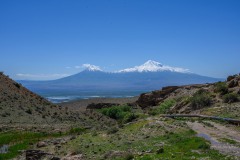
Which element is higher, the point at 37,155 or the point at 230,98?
the point at 230,98

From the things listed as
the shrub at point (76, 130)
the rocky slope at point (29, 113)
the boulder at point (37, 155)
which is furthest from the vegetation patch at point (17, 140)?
the rocky slope at point (29, 113)

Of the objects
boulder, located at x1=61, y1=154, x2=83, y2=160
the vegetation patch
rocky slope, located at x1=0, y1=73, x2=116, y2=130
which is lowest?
the vegetation patch

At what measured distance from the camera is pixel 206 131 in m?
31.2

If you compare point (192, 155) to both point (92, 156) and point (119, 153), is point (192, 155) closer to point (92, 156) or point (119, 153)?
point (119, 153)

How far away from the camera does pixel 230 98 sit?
159 feet

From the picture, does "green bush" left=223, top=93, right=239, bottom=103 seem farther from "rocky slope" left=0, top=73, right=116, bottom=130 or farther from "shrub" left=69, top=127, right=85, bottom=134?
"shrub" left=69, top=127, right=85, bottom=134

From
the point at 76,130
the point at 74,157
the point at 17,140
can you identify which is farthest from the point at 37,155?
the point at 76,130

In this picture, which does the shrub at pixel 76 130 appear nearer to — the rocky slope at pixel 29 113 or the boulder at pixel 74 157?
the rocky slope at pixel 29 113

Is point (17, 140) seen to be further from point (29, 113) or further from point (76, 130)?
point (29, 113)

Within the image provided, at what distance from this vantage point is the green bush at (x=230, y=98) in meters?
48.2

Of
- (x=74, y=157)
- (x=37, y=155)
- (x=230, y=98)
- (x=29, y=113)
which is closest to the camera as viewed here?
(x=74, y=157)

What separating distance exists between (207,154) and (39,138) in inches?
1017

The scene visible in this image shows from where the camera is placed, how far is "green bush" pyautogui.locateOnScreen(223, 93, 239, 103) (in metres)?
48.2

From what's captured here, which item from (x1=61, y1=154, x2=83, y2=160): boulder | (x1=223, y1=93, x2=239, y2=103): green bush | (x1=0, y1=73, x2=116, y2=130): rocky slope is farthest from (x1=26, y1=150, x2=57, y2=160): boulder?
(x1=223, y1=93, x2=239, y2=103): green bush
